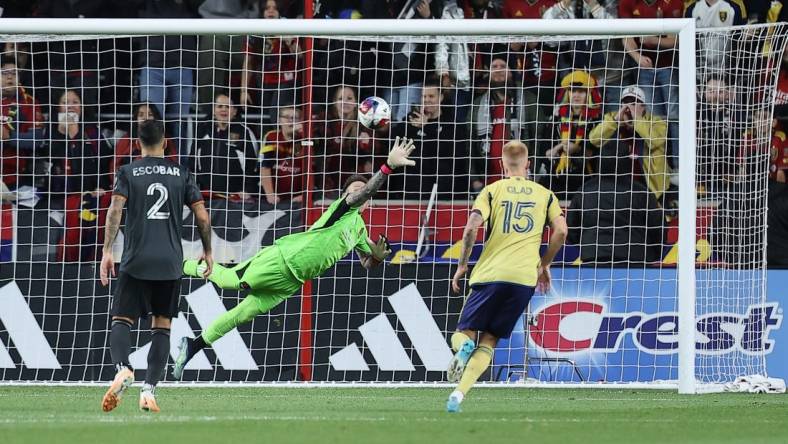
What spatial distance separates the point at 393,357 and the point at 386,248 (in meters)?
1.88

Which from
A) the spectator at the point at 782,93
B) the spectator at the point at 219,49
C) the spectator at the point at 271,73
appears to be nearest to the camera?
the spectator at the point at 271,73

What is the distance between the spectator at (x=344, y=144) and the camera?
1449 cm

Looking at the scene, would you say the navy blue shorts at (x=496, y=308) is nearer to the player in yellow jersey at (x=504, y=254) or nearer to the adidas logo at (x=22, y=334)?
the player in yellow jersey at (x=504, y=254)

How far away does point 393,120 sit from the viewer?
A: 48.5 ft

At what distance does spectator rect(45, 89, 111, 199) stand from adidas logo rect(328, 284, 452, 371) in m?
3.10

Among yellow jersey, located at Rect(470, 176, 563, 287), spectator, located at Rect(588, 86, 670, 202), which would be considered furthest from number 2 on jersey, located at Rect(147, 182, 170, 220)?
spectator, located at Rect(588, 86, 670, 202)

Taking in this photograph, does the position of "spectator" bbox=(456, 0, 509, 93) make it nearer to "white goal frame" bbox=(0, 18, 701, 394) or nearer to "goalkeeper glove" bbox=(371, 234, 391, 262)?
"white goal frame" bbox=(0, 18, 701, 394)

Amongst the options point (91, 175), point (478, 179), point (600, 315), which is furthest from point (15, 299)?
point (600, 315)

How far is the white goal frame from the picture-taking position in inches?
484

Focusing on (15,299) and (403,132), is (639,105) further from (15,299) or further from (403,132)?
(15,299)

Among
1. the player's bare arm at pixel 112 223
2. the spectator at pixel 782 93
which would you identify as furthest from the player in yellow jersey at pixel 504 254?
the spectator at pixel 782 93

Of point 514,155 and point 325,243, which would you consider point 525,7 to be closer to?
point 325,243

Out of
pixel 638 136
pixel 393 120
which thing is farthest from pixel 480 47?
pixel 638 136

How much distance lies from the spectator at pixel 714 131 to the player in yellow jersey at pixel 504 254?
3.93 meters
